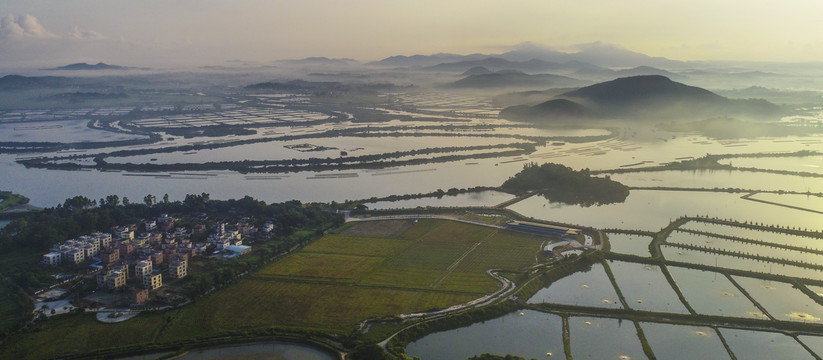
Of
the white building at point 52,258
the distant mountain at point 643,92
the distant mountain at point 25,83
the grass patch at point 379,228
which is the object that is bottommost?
the white building at point 52,258

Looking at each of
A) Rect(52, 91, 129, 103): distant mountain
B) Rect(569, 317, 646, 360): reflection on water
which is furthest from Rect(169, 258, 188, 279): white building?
Rect(52, 91, 129, 103): distant mountain

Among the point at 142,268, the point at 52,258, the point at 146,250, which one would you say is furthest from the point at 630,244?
the point at 52,258

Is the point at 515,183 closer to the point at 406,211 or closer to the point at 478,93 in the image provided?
the point at 406,211

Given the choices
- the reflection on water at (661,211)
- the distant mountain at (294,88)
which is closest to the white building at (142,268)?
the reflection on water at (661,211)

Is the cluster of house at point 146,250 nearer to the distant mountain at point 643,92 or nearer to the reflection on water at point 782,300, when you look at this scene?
the reflection on water at point 782,300

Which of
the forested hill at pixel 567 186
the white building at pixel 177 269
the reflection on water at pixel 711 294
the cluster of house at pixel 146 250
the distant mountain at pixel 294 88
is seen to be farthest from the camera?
the distant mountain at pixel 294 88

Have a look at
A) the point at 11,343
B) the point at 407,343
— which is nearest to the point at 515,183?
the point at 407,343

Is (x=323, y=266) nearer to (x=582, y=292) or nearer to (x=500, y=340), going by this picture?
(x=500, y=340)

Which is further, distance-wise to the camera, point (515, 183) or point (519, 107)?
point (519, 107)
